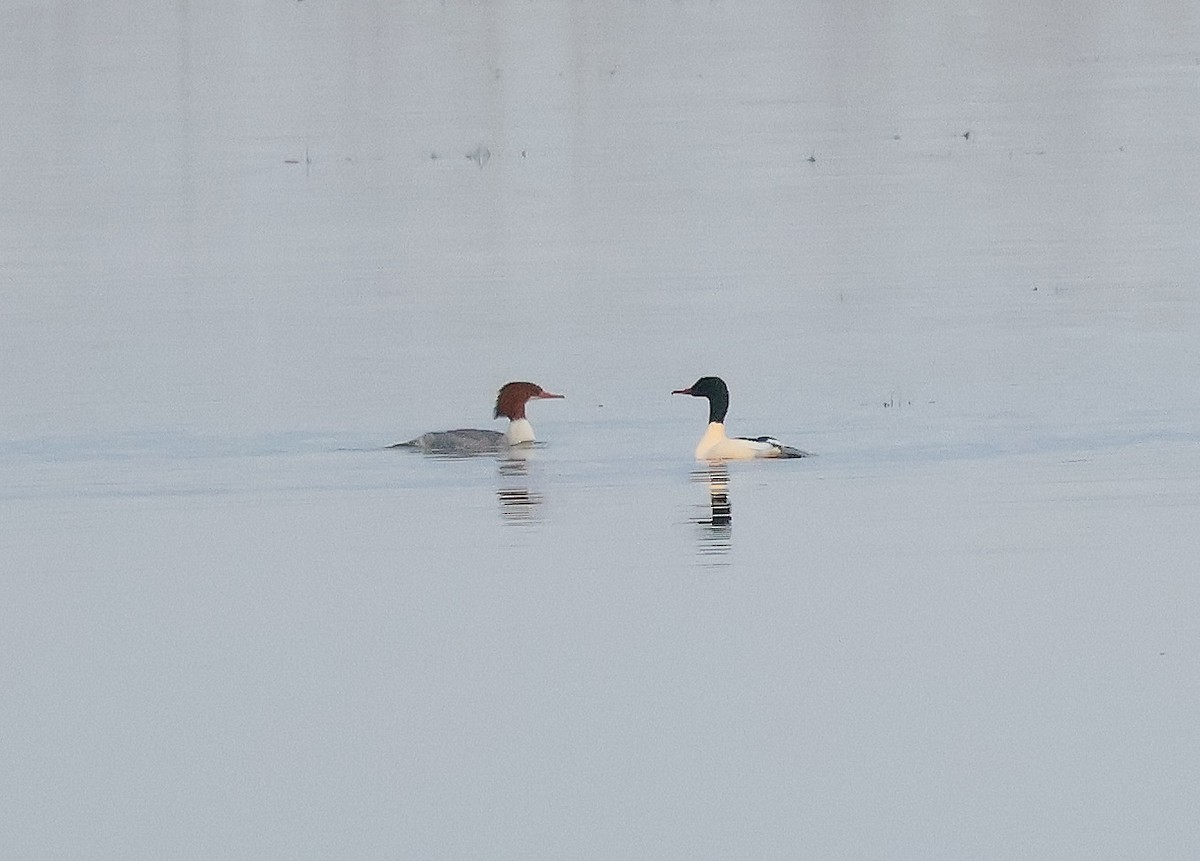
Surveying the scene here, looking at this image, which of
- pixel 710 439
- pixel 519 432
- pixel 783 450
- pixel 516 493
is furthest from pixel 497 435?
pixel 516 493

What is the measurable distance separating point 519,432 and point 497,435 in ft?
0.41

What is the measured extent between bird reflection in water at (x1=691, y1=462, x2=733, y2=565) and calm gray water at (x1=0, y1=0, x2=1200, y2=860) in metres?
0.04

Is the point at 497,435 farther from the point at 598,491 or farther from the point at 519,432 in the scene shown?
the point at 598,491

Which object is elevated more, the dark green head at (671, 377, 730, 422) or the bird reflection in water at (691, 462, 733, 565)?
the dark green head at (671, 377, 730, 422)

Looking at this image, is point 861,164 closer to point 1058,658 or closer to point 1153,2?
point 1058,658

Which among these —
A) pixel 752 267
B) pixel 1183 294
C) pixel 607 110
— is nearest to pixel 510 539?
pixel 1183 294

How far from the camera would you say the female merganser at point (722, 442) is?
51.7 feet

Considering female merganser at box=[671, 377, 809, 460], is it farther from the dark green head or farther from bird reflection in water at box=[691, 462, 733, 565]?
bird reflection in water at box=[691, 462, 733, 565]

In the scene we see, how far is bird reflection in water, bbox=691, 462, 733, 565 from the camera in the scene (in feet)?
41.4

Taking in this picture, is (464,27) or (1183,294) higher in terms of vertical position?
(464,27)

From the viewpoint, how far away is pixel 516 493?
48.7 feet

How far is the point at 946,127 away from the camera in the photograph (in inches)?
1497

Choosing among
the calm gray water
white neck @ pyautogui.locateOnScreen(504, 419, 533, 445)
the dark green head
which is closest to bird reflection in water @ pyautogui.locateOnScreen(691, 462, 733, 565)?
the calm gray water

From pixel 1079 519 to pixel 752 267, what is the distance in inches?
455
